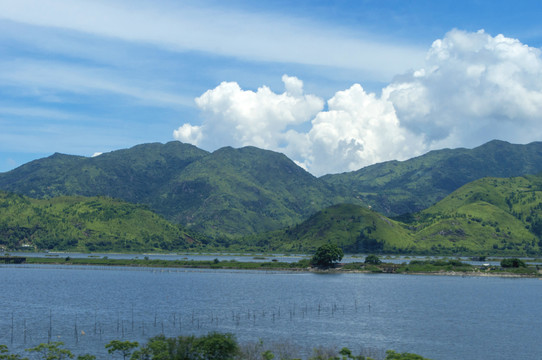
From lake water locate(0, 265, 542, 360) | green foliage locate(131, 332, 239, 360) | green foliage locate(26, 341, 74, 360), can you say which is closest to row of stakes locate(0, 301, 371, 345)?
lake water locate(0, 265, 542, 360)

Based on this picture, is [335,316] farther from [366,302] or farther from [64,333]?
[64,333]

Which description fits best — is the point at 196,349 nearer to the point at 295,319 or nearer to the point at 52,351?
the point at 52,351

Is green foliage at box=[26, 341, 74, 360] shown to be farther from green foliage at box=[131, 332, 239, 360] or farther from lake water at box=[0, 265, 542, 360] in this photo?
lake water at box=[0, 265, 542, 360]

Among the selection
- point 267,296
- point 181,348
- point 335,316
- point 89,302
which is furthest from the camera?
point 267,296

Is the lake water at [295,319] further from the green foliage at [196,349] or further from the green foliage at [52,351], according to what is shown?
the green foliage at [196,349]

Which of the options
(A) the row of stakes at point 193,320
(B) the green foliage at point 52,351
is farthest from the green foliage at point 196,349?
(A) the row of stakes at point 193,320

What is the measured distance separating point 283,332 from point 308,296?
2752 inches

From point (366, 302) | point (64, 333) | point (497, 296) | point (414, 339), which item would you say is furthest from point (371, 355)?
point (497, 296)

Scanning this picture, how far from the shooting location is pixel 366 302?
173250 millimetres

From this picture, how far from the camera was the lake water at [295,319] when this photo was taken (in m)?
108

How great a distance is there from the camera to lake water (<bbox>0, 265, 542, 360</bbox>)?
10819cm

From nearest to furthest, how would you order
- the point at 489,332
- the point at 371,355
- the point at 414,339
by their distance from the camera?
1. the point at 371,355
2. the point at 414,339
3. the point at 489,332

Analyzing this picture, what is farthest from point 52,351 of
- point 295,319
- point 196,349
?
point 295,319

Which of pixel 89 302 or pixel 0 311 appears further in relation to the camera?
pixel 89 302
